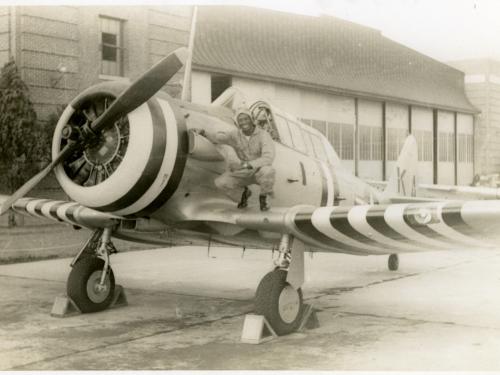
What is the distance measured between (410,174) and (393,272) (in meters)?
1.43

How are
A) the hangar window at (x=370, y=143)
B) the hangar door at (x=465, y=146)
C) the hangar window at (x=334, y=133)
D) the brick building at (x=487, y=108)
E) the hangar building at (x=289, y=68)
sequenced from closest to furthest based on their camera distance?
the brick building at (x=487, y=108), the hangar building at (x=289, y=68), the hangar door at (x=465, y=146), the hangar window at (x=334, y=133), the hangar window at (x=370, y=143)

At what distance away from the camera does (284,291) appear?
549 centimetres

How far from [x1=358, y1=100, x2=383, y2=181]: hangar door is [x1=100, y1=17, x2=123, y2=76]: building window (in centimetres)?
542

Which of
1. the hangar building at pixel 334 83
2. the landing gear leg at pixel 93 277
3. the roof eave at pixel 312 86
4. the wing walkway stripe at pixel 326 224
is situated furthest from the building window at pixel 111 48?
the wing walkway stripe at pixel 326 224

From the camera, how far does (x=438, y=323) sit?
230 inches

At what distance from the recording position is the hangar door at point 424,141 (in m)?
12.5

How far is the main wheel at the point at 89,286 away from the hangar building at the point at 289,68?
10.7ft

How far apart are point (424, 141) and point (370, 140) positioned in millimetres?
1386

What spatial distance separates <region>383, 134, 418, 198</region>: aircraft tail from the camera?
9.24 meters

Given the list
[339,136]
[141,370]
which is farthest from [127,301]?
[339,136]

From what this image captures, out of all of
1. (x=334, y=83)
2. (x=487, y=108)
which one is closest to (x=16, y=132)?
(x=487, y=108)

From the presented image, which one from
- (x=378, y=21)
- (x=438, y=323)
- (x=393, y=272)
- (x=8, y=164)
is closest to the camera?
(x=378, y=21)

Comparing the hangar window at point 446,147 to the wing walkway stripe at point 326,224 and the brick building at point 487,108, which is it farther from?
the wing walkway stripe at point 326,224

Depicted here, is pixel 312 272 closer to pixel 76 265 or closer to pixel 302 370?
pixel 76 265
